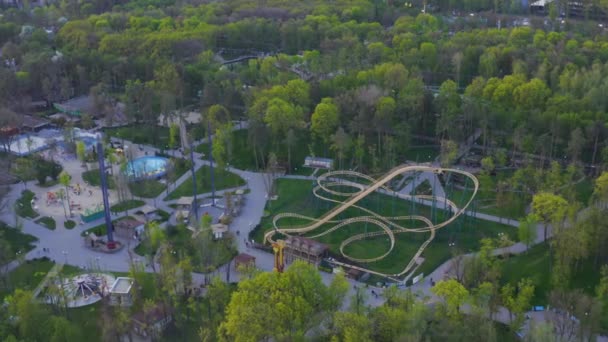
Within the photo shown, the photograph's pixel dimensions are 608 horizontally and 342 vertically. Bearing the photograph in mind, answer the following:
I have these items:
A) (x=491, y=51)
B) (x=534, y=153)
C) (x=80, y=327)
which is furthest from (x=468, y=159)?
(x=80, y=327)

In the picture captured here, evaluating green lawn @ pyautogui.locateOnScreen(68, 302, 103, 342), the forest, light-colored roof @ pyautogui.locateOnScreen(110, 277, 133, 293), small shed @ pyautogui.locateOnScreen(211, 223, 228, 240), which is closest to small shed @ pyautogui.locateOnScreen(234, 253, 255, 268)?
small shed @ pyautogui.locateOnScreen(211, 223, 228, 240)

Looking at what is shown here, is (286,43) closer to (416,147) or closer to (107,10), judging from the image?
(416,147)

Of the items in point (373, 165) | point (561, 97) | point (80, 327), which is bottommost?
point (80, 327)

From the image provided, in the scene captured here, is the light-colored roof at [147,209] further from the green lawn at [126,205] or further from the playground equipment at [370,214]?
the playground equipment at [370,214]

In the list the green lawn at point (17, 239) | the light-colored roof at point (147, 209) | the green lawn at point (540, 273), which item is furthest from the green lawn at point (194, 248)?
the green lawn at point (540, 273)

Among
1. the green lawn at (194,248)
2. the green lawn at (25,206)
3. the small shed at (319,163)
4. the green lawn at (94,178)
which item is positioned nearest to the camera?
the green lawn at (194,248)

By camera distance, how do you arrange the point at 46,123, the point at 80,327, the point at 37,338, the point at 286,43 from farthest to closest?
the point at 286,43 → the point at 46,123 → the point at 80,327 → the point at 37,338

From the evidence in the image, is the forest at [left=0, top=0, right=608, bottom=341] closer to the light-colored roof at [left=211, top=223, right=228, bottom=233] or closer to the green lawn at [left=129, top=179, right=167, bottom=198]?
the green lawn at [left=129, top=179, right=167, bottom=198]
